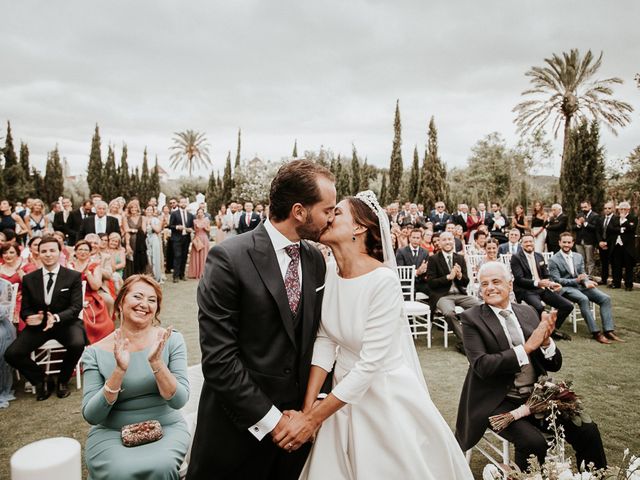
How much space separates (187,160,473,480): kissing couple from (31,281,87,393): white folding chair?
3815 mm

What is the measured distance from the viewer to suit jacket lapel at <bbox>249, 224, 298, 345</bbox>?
191cm

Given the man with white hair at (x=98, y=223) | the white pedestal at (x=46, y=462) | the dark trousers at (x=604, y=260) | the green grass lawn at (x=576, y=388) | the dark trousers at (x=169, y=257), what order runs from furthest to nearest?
1. the dark trousers at (x=169, y=257)
2. the dark trousers at (x=604, y=260)
3. the man with white hair at (x=98, y=223)
4. the green grass lawn at (x=576, y=388)
5. the white pedestal at (x=46, y=462)

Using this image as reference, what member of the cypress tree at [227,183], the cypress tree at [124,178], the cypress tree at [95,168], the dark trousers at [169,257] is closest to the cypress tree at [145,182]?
the cypress tree at [124,178]

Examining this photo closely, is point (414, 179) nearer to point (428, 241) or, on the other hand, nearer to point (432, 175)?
point (432, 175)

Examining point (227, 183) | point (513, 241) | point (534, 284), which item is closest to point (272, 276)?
point (534, 284)

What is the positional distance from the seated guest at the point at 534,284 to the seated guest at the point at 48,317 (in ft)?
21.8

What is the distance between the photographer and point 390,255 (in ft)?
8.01

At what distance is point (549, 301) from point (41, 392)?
24.6 feet

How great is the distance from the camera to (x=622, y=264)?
1144cm

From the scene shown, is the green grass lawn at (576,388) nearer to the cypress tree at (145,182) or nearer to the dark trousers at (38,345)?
the dark trousers at (38,345)

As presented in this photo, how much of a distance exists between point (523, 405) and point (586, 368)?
11.3ft

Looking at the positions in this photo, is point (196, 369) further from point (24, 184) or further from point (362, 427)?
point (24, 184)

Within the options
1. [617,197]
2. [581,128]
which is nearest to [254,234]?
[581,128]

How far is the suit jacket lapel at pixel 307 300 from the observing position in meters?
2.04
